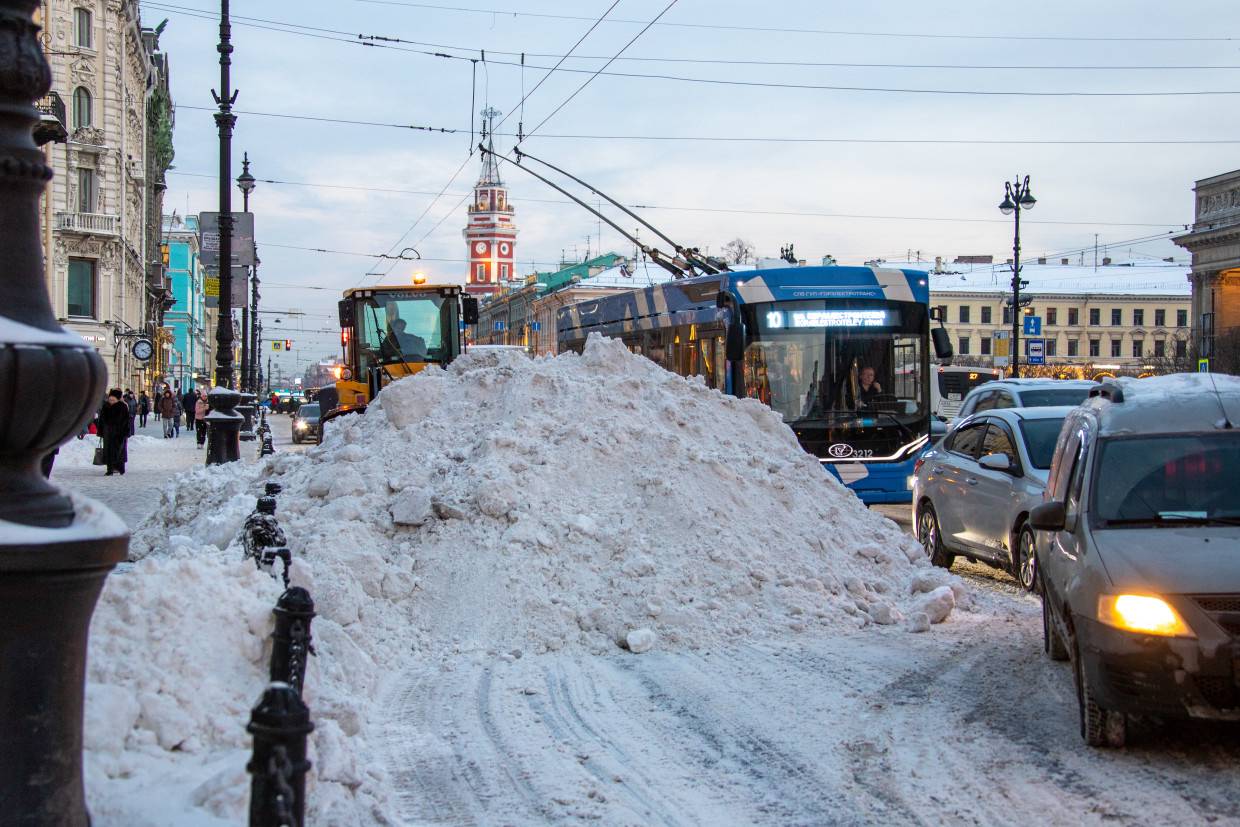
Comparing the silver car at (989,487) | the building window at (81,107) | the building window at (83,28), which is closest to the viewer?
the silver car at (989,487)

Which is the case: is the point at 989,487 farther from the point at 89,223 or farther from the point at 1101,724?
the point at 89,223

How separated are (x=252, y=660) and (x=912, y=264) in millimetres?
107466

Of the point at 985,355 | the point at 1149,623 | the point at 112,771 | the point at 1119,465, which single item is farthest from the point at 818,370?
the point at 985,355

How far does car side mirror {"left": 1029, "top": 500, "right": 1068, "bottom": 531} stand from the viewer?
668 cm

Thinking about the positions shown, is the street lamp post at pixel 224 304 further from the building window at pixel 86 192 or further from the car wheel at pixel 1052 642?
the building window at pixel 86 192

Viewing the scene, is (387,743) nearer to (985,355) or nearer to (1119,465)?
(1119,465)

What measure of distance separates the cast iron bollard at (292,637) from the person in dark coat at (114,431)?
2012 centimetres

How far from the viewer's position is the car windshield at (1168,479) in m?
6.38

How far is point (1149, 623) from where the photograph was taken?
18.1 ft

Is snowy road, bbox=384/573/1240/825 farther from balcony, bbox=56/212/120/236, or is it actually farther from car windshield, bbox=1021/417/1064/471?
balcony, bbox=56/212/120/236

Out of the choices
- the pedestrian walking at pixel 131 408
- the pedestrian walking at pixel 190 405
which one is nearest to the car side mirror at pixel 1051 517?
the pedestrian walking at pixel 131 408

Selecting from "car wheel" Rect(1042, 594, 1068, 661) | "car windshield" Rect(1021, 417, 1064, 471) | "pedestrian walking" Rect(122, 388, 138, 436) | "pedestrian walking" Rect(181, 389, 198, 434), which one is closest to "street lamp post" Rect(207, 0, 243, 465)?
"pedestrian walking" Rect(122, 388, 138, 436)

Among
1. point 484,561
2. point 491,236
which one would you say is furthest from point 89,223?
point 491,236

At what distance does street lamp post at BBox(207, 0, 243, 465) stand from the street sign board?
2.58m
